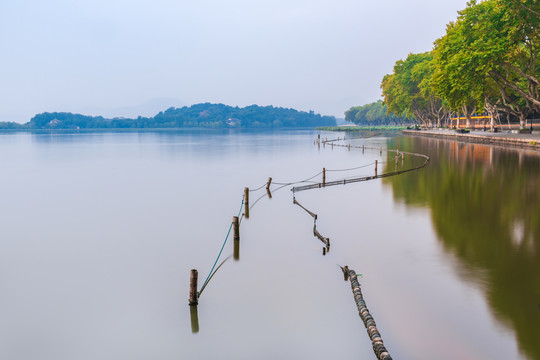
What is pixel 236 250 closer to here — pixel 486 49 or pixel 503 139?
pixel 486 49

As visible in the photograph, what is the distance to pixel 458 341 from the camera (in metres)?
10.3

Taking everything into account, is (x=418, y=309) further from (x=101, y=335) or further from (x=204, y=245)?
(x=204, y=245)

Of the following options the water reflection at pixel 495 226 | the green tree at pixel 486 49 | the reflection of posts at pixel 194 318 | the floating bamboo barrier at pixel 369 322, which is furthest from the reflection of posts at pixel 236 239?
A: the green tree at pixel 486 49

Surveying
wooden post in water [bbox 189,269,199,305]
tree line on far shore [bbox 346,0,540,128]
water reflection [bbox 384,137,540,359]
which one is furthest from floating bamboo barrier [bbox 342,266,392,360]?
tree line on far shore [bbox 346,0,540,128]

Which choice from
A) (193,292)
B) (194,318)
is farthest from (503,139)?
(194,318)

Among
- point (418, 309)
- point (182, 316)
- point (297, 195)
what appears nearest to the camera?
point (418, 309)

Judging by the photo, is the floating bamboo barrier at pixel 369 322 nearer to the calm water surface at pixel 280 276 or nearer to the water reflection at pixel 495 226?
the calm water surface at pixel 280 276

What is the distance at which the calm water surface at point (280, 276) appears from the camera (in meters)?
11.1

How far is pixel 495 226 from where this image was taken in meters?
19.1

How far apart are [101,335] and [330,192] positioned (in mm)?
21941

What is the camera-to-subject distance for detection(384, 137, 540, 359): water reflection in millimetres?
11727

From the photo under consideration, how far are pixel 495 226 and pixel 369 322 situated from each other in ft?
36.9

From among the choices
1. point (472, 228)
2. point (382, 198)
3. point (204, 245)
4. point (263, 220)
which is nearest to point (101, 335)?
point (204, 245)

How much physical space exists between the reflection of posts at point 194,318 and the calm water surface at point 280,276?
17cm
